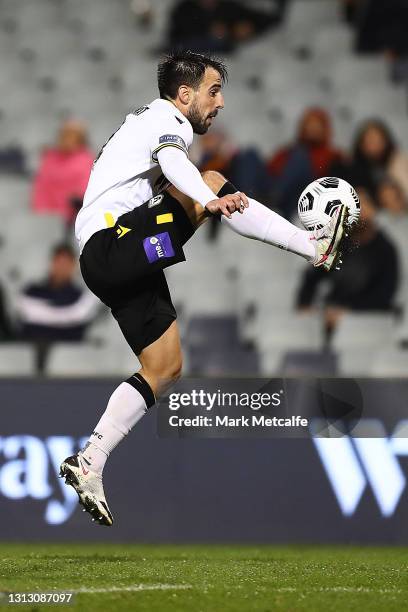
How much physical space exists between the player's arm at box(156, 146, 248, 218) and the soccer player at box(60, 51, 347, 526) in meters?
0.02

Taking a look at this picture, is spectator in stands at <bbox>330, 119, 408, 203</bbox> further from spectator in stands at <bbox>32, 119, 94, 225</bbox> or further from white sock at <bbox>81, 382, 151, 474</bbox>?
white sock at <bbox>81, 382, 151, 474</bbox>

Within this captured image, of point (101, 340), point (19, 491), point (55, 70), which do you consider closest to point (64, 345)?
point (101, 340)

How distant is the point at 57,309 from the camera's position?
984 centimetres

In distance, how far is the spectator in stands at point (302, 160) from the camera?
10.6 meters

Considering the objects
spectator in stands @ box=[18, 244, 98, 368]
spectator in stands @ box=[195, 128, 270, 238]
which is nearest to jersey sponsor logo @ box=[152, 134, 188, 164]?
spectator in stands @ box=[18, 244, 98, 368]

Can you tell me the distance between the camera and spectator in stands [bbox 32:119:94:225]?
1092 cm

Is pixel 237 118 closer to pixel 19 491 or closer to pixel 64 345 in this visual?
pixel 64 345

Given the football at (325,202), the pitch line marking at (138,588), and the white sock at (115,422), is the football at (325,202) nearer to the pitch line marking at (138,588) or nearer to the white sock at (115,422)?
the white sock at (115,422)

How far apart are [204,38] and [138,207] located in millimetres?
7092

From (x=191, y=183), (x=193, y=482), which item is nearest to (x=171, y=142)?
(x=191, y=183)

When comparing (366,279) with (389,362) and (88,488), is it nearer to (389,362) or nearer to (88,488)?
(389,362)

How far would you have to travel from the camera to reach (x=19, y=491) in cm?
753

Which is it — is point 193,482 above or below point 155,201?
below

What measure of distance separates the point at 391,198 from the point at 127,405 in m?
5.44
